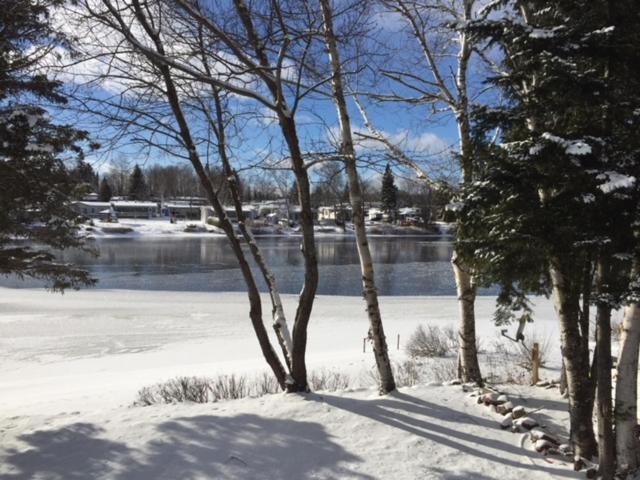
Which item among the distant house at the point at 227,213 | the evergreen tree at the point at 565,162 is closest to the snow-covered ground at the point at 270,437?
the evergreen tree at the point at 565,162

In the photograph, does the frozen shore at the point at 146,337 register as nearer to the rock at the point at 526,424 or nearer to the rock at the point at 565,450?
the rock at the point at 526,424

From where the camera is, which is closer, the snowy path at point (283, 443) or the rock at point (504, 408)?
the snowy path at point (283, 443)

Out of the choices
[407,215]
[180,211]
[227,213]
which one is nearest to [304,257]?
[227,213]

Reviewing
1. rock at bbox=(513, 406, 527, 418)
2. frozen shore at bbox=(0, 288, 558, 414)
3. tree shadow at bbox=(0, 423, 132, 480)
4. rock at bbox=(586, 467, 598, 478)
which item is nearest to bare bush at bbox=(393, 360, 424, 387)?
frozen shore at bbox=(0, 288, 558, 414)

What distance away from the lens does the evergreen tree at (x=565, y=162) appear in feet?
9.80

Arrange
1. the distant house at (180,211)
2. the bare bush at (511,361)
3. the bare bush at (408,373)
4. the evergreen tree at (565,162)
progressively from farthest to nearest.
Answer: the distant house at (180,211), the bare bush at (511,361), the bare bush at (408,373), the evergreen tree at (565,162)

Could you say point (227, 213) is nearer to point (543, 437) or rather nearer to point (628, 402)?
point (543, 437)

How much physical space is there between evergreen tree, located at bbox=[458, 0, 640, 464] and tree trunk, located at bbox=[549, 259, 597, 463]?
5 cm

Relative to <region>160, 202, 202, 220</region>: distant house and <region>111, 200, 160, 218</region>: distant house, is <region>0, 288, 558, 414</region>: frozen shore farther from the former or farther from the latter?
<region>160, 202, 202, 220</region>: distant house

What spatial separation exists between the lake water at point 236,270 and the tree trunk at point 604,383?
20890mm

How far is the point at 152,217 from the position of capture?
8944cm

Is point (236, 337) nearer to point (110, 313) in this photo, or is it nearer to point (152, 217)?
point (110, 313)

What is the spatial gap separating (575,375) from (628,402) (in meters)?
0.45

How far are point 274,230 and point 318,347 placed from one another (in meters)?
66.4
